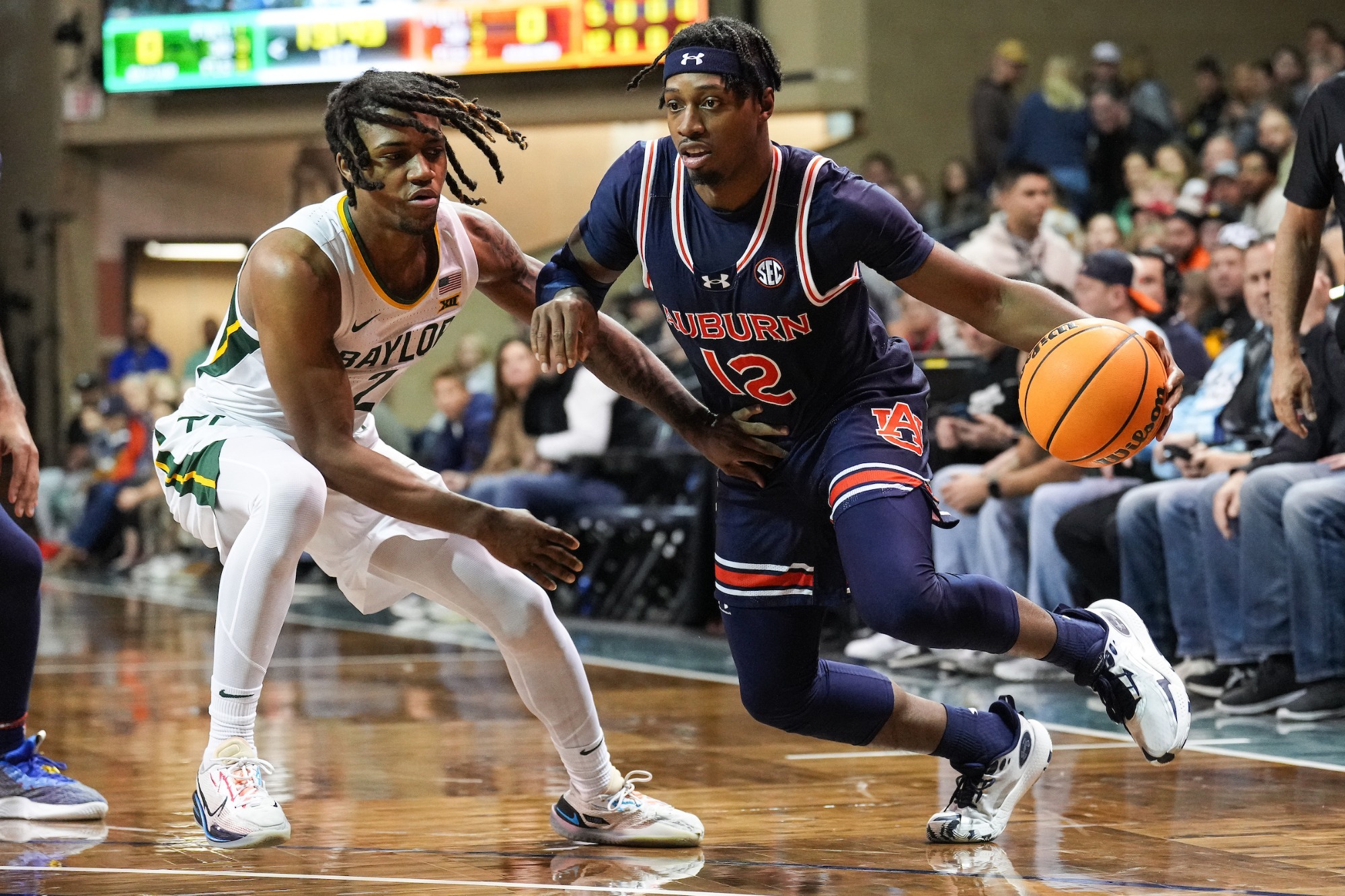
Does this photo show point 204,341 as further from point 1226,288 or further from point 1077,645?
point 1077,645

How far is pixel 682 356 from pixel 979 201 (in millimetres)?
3633

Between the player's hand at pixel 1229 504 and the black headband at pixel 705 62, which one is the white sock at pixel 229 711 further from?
the player's hand at pixel 1229 504

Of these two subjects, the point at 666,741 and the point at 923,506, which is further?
the point at 666,741

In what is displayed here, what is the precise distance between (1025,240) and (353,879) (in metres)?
5.91

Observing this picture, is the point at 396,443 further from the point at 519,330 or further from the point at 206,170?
the point at 206,170

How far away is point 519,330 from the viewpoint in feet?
45.7

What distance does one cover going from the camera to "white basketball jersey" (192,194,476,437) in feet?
11.8

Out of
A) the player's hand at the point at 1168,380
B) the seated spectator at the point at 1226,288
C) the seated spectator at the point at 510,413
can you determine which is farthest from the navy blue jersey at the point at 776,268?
the seated spectator at the point at 510,413

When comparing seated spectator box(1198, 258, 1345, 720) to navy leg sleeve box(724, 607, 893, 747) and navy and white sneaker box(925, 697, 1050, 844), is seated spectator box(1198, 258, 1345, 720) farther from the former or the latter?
navy leg sleeve box(724, 607, 893, 747)

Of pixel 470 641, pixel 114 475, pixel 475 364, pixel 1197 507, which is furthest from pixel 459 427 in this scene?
pixel 1197 507

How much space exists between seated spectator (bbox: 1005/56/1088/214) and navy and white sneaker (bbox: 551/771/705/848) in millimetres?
8883

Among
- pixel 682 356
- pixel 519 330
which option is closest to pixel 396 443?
pixel 682 356

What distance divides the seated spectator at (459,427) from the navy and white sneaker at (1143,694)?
248 inches

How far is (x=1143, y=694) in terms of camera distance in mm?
3609
